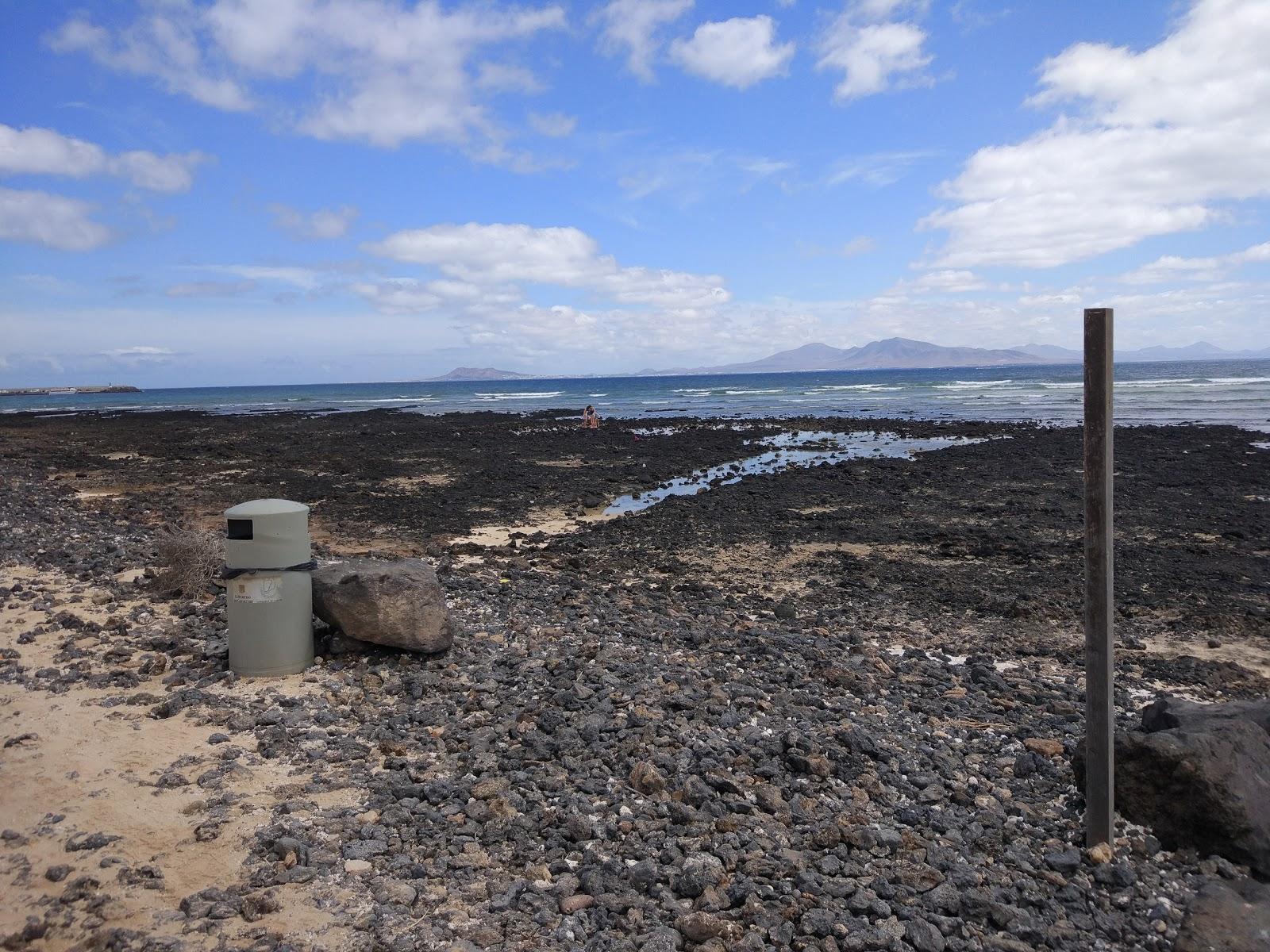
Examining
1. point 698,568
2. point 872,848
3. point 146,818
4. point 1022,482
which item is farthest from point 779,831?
point 1022,482

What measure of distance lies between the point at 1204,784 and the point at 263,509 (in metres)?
5.73

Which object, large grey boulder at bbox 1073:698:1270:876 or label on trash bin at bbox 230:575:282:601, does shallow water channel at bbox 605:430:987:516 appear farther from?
large grey boulder at bbox 1073:698:1270:876

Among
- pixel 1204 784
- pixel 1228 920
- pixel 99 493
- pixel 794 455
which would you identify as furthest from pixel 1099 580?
pixel 794 455

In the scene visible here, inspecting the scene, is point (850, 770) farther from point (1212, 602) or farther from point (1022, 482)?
point (1022, 482)

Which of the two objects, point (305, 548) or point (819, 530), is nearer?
point (305, 548)

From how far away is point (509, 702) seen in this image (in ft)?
19.3

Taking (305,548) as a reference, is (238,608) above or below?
below

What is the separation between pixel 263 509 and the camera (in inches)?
240

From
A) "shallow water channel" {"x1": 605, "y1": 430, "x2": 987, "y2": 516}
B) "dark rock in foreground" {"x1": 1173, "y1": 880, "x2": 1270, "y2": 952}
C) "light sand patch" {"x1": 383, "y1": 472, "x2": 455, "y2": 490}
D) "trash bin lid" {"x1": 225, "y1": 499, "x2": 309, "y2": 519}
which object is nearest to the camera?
"dark rock in foreground" {"x1": 1173, "y1": 880, "x2": 1270, "y2": 952}

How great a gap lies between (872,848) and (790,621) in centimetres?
429

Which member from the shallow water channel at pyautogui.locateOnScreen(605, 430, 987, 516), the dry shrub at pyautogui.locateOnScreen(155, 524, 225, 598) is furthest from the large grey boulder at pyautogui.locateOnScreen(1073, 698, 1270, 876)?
the shallow water channel at pyautogui.locateOnScreen(605, 430, 987, 516)

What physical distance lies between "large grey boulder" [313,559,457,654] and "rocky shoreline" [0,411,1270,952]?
0.66 ft

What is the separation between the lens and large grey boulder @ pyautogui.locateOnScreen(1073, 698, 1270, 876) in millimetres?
3951

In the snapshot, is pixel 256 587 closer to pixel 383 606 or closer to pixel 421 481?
pixel 383 606
